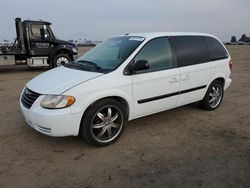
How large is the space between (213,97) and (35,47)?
927 centimetres

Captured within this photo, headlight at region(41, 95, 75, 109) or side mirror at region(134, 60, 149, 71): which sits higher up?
side mirror at region(134, 60, 149, 71)

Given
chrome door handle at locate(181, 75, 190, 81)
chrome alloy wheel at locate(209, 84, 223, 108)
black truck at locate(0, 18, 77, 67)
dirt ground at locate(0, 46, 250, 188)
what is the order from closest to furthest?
dirt ground at locate(0, 46, 250, 188)
chrome door handle at locate(181, 75, 190, 81)
chrome alloy wheel at locate(209, 84, 223, 108)
black truck at locate(0, 18, 77, 67)

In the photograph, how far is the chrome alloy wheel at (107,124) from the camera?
3.66 meters

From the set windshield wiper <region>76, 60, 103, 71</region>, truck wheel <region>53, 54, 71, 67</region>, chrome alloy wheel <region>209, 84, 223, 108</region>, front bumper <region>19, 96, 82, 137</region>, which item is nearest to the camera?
front bumper <region>19, 96, 82, 137</region>

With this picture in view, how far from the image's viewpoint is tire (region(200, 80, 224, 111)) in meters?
5.34

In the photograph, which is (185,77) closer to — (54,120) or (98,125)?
(98,125)

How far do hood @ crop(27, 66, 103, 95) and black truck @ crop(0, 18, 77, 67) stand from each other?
8409 millimetres

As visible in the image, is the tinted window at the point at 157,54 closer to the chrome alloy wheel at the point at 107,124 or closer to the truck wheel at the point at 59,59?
the chrome alloy wheel at the point at 107,124

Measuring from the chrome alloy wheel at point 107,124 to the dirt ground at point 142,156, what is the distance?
18 cm

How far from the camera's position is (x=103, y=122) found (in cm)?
370

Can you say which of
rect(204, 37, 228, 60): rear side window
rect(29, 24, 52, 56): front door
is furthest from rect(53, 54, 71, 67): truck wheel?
rect(204, 37, 228, 60): rear side window

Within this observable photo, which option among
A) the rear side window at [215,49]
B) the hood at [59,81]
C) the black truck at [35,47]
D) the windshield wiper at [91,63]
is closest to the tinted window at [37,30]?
the black truck at [35,47]

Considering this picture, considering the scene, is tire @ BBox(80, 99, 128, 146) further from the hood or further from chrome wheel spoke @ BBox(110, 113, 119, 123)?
the hood

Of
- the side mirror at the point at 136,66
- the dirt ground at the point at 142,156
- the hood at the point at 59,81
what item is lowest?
the dirt ground at the point at 142,156
